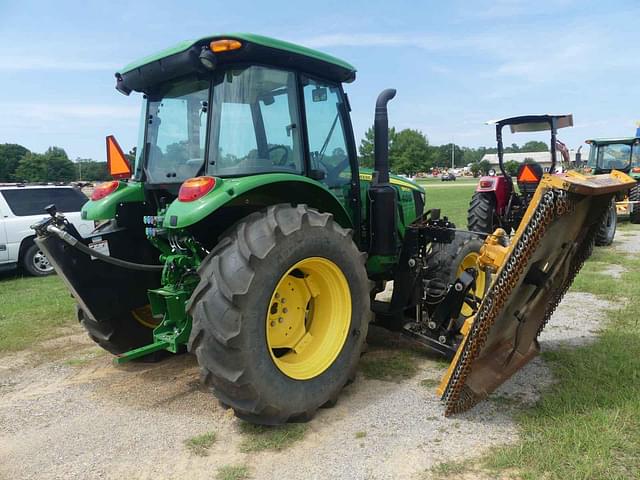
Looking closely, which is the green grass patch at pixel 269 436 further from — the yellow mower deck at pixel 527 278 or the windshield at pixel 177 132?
the windshield at pixel 177 132

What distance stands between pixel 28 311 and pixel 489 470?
576 cm

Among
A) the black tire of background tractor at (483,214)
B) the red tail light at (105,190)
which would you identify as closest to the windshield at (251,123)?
the red tail light at (105,190)

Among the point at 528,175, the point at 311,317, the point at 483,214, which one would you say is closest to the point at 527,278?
the point at 311,317

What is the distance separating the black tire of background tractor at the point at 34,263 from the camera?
30.0ft

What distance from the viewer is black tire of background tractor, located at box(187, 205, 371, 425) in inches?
111

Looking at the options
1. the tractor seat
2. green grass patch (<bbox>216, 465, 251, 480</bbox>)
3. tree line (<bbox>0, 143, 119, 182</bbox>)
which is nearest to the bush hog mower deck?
green grass patch (<bbox>216, 465, 251, 480</bbox>)

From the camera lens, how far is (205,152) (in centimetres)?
328

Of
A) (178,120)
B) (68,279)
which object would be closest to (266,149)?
(178,120)

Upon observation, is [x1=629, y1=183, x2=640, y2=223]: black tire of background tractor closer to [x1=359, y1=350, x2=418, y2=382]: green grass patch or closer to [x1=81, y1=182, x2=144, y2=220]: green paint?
[x1=359, y1=350, x2=418, y2=382]: green grass patch

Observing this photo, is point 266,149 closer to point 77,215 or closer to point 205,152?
point 205,152

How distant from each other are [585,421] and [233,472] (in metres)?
2.03

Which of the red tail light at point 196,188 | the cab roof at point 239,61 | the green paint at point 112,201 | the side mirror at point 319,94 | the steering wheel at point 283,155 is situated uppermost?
the cab roof at point 239,61

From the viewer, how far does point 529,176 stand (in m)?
8.88

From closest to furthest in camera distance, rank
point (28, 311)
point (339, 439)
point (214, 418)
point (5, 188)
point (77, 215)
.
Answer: point (339, 439) < point (214, 418) < point (28, 311) < point (5, 188) < point (77, 215)
